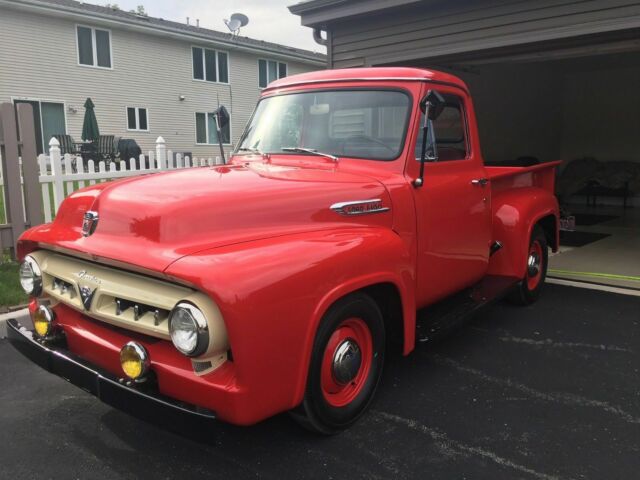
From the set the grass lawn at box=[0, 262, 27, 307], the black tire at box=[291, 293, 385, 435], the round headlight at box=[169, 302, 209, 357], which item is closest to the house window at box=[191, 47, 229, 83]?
the grass lawn at box=[0, 262, 27, 307]

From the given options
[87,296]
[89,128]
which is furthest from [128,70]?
[87,296]

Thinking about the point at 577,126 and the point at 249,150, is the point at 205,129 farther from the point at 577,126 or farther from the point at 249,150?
the point at 249,150

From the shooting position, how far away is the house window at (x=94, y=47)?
1850 centimetres

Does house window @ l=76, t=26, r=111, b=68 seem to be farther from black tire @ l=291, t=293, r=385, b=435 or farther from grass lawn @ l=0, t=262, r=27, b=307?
→ black tire @ l=291, t=293, r=385, b=435

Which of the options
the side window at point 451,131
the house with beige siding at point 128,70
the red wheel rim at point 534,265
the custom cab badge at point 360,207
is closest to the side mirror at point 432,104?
the side window at point 451,131

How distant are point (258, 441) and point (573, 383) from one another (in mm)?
2154

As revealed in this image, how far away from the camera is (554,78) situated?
14.0m

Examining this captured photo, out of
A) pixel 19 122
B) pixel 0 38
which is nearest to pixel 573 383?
pixel 19 122

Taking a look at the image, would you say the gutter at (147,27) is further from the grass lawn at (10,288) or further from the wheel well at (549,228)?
the wheel well at (549,228)

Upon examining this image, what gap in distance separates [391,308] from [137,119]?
1941 cm

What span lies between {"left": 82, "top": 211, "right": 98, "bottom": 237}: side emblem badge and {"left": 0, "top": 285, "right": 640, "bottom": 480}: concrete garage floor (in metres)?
1.08

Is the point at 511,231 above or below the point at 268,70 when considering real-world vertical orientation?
below

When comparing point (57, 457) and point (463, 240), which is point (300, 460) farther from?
point (463, 240)

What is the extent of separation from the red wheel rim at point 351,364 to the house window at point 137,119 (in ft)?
63.3
